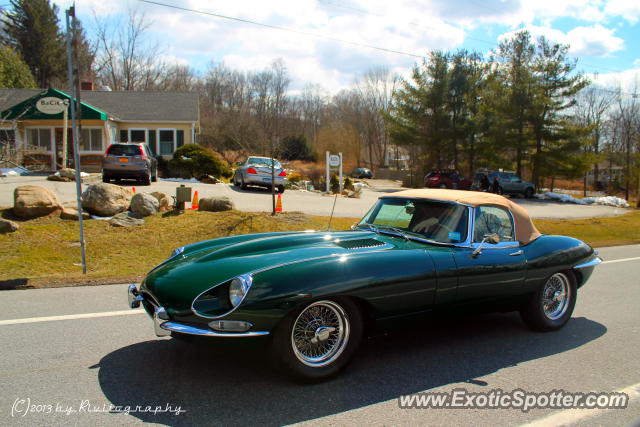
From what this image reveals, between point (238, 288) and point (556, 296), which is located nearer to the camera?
point (238, 288)

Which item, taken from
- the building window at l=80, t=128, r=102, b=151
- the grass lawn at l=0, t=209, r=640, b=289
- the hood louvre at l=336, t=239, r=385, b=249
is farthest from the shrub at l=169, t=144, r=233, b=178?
the hood louvre at l=336, t=239, r=385, b=249

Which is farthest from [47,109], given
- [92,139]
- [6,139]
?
[92,139]

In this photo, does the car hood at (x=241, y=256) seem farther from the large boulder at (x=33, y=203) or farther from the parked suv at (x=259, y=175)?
the parked suv at (x=259, y=175)

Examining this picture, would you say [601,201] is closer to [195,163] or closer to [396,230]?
[195,163]

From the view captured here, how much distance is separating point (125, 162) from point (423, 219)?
1657cm

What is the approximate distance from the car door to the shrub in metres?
21.7

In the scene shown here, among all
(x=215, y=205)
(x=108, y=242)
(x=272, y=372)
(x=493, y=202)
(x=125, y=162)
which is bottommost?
(x=272, y=372)

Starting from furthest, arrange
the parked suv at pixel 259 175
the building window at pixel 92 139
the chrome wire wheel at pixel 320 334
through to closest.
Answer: the building window at pixel 92 139, the parked suv at pixel 259 175, the chrome wire wheel at pixel 320 334

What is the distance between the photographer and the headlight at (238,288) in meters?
3.32

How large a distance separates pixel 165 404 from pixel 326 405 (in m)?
1.08

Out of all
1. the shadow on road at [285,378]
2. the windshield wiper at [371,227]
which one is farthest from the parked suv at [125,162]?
the shadow on road at [285,378]

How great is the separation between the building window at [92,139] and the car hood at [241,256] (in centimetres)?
2628

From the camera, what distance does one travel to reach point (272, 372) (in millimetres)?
3719

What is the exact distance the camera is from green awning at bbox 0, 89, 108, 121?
2439 cm
